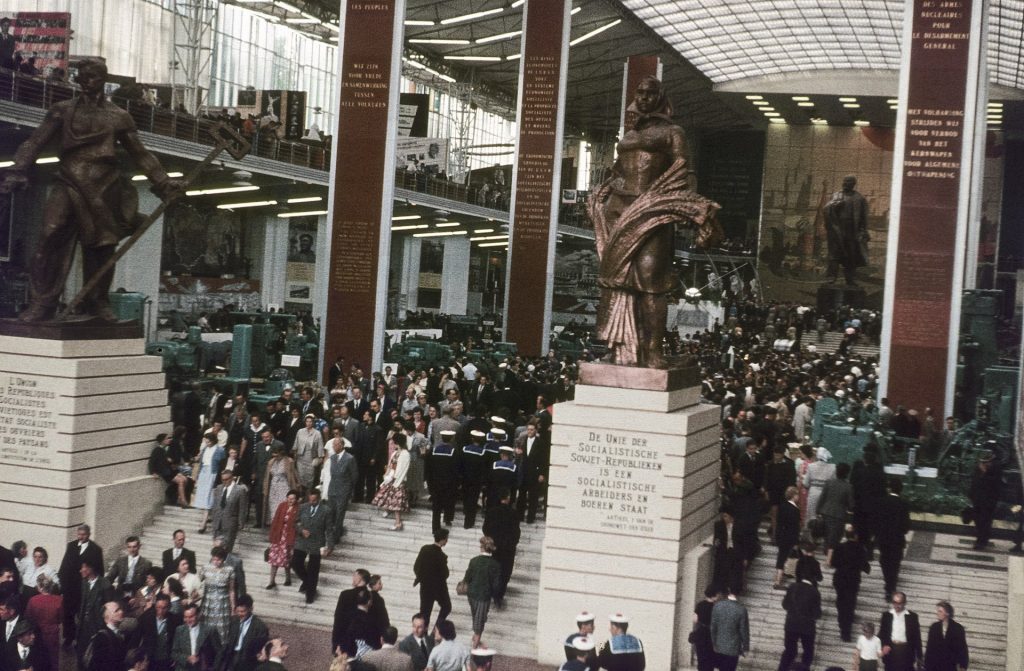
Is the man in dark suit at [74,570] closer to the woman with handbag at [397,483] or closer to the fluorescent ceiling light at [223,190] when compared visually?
the woman with handbag at [397,483]

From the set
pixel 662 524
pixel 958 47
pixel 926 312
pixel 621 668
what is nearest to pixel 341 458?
pixel 662 524

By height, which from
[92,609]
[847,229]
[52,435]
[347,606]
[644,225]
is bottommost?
[92,609]

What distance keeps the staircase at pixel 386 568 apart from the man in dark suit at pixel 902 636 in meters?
3.61

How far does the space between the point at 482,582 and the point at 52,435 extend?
5587 mm

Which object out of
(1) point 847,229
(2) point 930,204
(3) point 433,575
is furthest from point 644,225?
(1) point 847,229

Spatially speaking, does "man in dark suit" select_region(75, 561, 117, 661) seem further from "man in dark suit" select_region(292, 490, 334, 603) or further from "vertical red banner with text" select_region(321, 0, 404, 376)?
"vertical red banner with text" select_region(321, 0, 404, 376)

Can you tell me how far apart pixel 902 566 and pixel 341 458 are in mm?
6718

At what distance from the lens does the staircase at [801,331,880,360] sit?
3959cm

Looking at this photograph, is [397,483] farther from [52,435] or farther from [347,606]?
[347,606]

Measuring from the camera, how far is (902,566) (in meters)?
14.5

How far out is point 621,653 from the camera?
1009 cm

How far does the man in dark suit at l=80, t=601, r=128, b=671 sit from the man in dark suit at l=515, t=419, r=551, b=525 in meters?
5.88

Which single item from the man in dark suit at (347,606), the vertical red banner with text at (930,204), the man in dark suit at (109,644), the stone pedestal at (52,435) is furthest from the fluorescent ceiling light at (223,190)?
the man in dark suit at (109,644)

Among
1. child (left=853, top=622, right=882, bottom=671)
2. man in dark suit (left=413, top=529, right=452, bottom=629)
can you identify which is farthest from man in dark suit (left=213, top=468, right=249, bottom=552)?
child (left=853, top=622, right=882, bottom=671)
